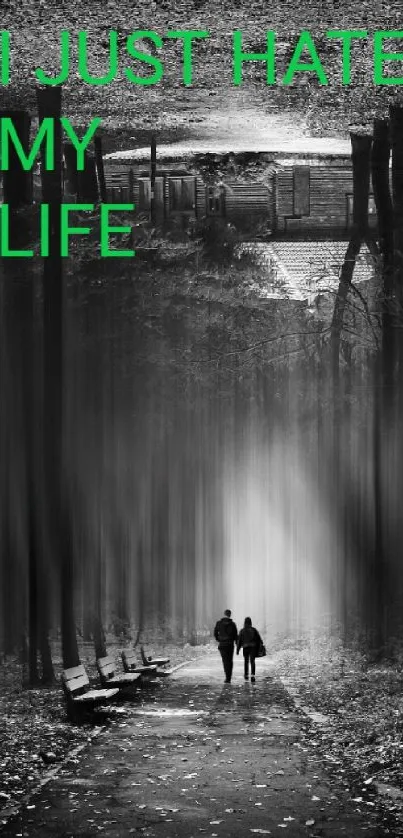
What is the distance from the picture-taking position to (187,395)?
91.7 ft

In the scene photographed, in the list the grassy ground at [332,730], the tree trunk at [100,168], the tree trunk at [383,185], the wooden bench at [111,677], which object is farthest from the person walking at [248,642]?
the tree trunk at [100,168]

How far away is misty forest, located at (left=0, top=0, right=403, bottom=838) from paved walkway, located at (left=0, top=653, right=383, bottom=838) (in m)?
0.04

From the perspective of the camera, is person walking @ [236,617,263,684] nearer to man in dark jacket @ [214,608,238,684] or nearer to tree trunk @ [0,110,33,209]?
man in dark jacket @ [214,608,238,684]

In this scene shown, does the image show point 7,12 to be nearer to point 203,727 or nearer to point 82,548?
point 203,727

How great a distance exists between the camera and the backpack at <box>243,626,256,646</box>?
16906 millimetres

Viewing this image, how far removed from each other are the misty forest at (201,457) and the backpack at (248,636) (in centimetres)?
25

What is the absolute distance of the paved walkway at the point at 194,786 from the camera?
5.75m

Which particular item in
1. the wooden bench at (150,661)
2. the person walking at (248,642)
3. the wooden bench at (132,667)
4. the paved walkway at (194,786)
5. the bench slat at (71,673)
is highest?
the paved walkway at (194,786)

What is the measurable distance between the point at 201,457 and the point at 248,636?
16.6 meters

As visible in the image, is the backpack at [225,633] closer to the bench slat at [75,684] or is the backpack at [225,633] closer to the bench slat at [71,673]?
the bench slat at [71,673]

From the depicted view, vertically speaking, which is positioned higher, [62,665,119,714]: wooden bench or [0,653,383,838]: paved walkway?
[0,653,383,838]: paved walkway

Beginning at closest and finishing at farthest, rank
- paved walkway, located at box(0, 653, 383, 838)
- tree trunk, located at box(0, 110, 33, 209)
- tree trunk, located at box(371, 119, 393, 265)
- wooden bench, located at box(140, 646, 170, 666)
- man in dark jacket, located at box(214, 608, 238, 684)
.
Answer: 1. paved walkway, located at box(0, 653, 383, 838)
2. man in dark jacket, located at box(214, 608, 238, 684)
3. tree trunk, located at box(371, 119, 393, 265)
4. tree trunk, located at box(0, 110, 33, 209)
5. wooden bench, located at box(140, 646, 170, 666)

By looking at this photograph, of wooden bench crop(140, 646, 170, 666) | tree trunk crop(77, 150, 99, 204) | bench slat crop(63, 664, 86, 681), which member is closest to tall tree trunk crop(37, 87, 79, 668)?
bench slat crop(63, 664, 86, 681)

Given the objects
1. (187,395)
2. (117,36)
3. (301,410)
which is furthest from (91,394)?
(117,36)
